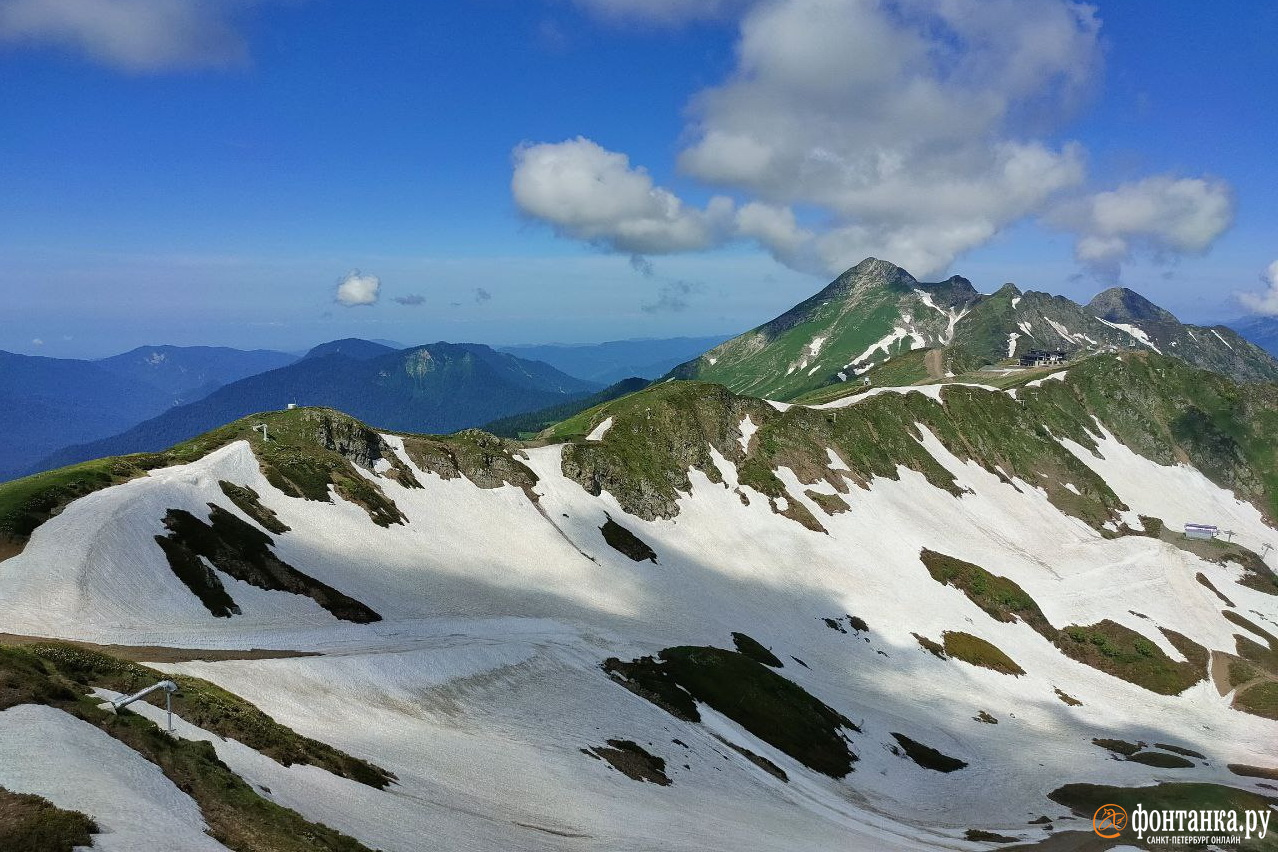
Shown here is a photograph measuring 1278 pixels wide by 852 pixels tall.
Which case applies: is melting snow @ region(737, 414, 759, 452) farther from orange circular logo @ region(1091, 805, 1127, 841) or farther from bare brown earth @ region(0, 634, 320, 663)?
bare brown earth @ region(0, 634, 320, 663)

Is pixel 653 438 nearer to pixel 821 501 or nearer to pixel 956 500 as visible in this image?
pixel 821 501

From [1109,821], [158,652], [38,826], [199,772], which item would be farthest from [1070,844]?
[158,652]

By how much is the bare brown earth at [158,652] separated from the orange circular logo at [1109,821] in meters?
78.7

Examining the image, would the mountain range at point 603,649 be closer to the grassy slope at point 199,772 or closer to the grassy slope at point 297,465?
the grassy slope at point 199,772

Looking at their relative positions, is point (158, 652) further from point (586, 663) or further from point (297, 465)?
point (297, 465)

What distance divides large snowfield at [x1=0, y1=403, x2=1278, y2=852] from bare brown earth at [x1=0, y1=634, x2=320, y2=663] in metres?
2.05

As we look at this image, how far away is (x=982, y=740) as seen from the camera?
91.6 meters

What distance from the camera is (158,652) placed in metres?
42.0

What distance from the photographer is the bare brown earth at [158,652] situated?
3897 centimetres

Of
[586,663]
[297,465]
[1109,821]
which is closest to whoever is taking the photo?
[586,663]

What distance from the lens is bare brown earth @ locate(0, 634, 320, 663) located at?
3897 cm

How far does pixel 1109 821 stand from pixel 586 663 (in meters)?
58.3

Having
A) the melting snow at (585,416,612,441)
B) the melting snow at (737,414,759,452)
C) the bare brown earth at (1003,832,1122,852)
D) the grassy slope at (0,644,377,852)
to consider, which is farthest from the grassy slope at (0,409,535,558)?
the bare brown earth at (1003,832,1122,852)

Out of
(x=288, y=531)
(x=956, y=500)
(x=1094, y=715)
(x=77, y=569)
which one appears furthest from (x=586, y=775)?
(x=956, y=500)
